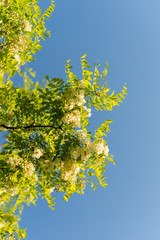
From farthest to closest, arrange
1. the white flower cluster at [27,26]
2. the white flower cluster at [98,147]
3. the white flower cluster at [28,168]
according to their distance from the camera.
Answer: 1. the white flower cluster at [27,26]
2. the white flower cluster at [98,147]
3. the white flower cluster at [28,168]

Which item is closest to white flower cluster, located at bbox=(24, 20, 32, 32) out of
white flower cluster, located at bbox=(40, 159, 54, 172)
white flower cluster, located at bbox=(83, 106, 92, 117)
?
white flower cluster, located at bbox=(83, 106, 92, 117)

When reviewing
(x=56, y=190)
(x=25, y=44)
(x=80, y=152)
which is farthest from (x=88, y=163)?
(x=25, y=44)

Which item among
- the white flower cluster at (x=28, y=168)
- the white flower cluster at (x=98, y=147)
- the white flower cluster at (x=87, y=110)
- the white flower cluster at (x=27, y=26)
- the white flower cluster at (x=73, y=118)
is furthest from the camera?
the white flower cluster at (x=27, y=26)

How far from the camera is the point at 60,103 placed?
5.03m

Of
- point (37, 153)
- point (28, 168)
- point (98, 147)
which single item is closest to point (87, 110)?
point (98, 147)

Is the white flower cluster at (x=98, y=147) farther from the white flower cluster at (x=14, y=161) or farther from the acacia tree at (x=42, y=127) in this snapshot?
the white flower cluster at (x=14, y=161)

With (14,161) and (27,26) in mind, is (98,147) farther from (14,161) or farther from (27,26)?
(27,26)

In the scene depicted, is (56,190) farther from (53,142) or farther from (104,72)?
(104,72)

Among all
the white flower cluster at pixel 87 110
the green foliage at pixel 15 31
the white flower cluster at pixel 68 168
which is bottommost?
the white flower cluster at pixel 68 168

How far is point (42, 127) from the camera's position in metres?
5.66

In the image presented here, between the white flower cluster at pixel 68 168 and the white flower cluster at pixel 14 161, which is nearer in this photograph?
the white flower cluster at pixel 14 161

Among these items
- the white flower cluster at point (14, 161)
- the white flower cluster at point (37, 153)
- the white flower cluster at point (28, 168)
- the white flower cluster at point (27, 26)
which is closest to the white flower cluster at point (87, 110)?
the white flower cluster at point (37, 153)

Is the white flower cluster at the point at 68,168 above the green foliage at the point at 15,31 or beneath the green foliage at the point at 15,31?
beneath

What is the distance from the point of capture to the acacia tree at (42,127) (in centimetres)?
499
